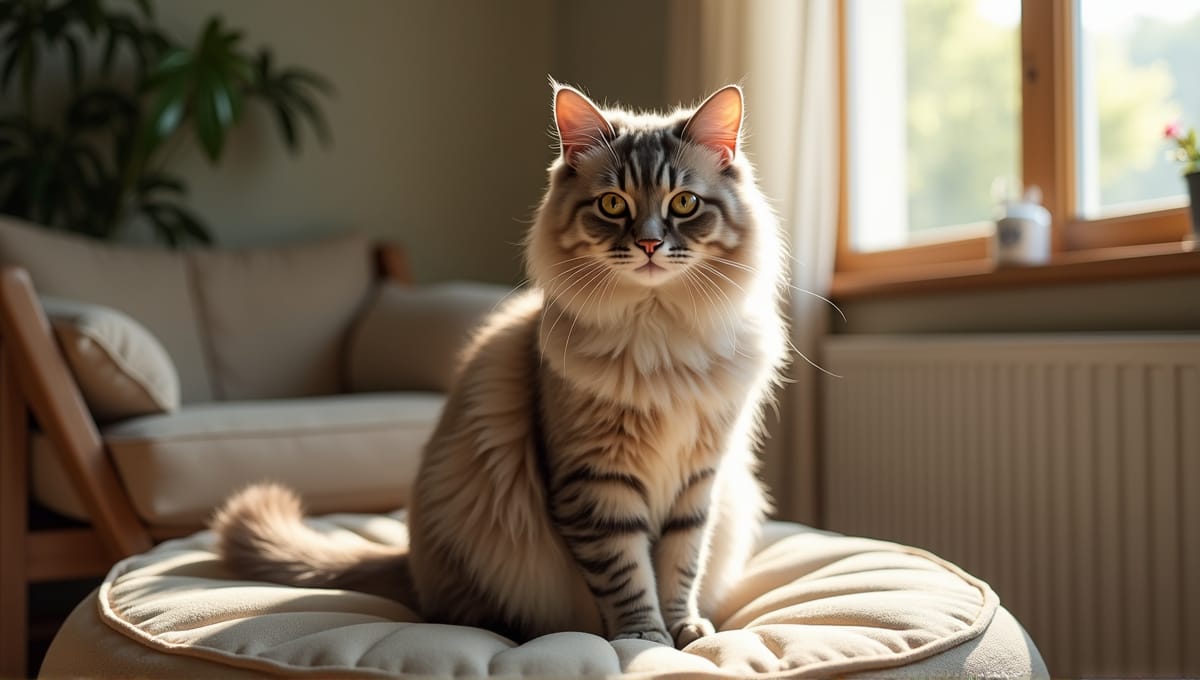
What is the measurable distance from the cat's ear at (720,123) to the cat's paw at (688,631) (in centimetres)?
64

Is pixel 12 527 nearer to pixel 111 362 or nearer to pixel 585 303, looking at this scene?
pixel 111 362

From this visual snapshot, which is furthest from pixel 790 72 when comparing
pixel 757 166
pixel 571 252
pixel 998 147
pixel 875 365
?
pixel 571 252

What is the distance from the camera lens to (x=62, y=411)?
202 centimetres

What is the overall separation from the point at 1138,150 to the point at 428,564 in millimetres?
1678

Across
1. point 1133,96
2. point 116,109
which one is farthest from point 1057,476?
point 116,109

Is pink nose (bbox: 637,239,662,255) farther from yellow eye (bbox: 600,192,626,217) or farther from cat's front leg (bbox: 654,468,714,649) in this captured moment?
cat's front leg (bbox: 654,468,714,649)

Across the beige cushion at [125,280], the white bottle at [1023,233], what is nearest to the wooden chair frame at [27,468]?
the beige cushion at [125,280]

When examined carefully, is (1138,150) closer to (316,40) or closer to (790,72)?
(790,72)

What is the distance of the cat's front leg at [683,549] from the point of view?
4.33 ft

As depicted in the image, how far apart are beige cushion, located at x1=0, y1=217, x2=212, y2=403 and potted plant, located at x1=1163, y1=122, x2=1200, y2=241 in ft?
8.44

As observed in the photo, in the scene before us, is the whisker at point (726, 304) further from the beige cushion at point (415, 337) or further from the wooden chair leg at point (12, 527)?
the wooden chair leg at point (12, 527)

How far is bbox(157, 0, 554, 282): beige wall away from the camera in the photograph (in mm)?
3469

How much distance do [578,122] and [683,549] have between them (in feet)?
2.01

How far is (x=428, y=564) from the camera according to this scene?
1.36 metres
